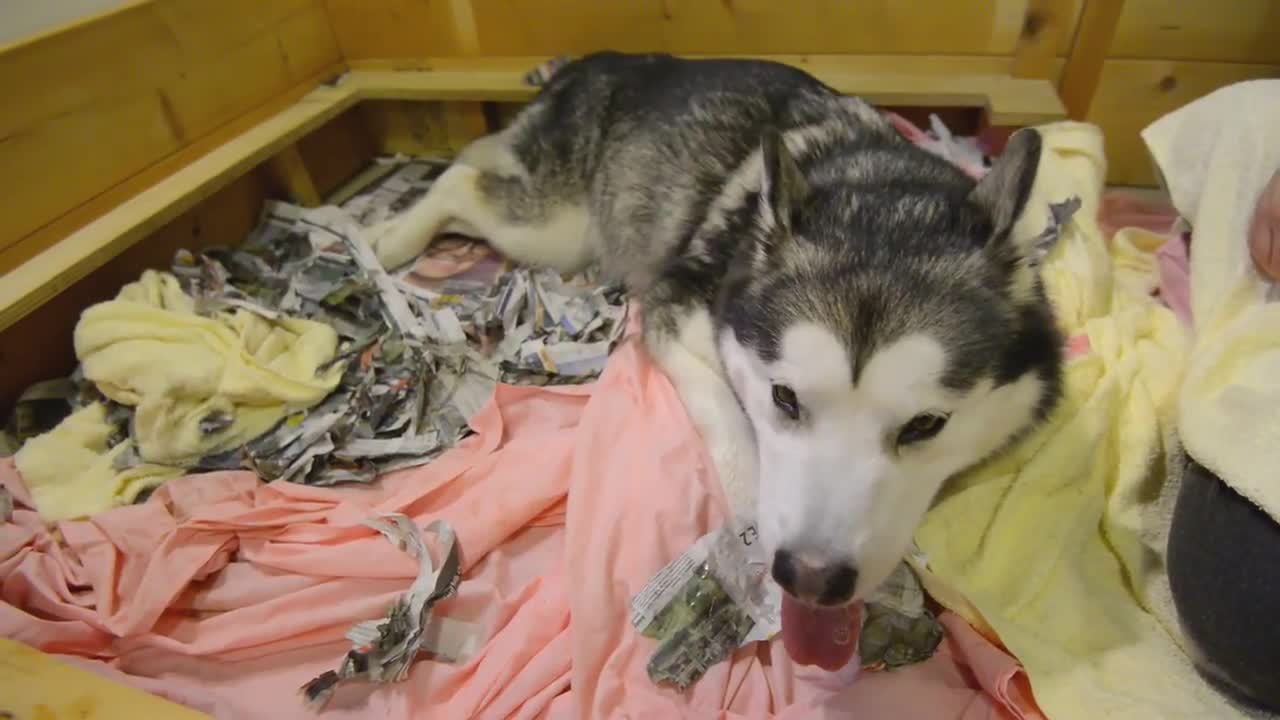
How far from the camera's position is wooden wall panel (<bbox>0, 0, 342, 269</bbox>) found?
1880mm

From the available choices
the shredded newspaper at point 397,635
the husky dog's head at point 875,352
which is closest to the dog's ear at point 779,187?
the husky dog's head at point 875,352

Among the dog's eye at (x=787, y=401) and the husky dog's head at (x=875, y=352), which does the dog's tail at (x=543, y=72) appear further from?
the dog's eye at (x=787, y=401)

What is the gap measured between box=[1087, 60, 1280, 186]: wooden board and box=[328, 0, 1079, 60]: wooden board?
0.22 m

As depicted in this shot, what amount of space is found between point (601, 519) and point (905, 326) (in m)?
0.77

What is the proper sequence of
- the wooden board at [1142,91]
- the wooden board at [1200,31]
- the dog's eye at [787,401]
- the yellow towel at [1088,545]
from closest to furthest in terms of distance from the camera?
the dog's eye at [787,401] → the yellow towel at [1088,545] → the wooden board at [1200,31] → the wooden board at [1142,91]

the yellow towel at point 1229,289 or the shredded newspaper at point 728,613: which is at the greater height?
the yellow towel at point 1229,289

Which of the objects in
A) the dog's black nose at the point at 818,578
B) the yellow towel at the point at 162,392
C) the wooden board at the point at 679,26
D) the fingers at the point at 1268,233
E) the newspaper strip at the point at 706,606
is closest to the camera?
the dog's black nose at the point at 818,578

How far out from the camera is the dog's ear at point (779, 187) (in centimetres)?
123

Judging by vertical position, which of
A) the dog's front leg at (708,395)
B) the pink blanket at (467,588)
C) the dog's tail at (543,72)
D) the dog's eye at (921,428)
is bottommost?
the pink blanket at (467,588)

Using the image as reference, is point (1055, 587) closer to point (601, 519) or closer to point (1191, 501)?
point (1191, 501)

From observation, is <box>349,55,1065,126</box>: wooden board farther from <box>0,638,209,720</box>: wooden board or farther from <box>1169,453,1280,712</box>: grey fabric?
<box>0,638,209,720</box>: wooden board

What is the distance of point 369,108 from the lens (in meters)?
3.10

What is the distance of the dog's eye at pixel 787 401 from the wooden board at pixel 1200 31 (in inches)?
80.6

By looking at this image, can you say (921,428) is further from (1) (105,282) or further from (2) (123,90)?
(2) (123,90)
